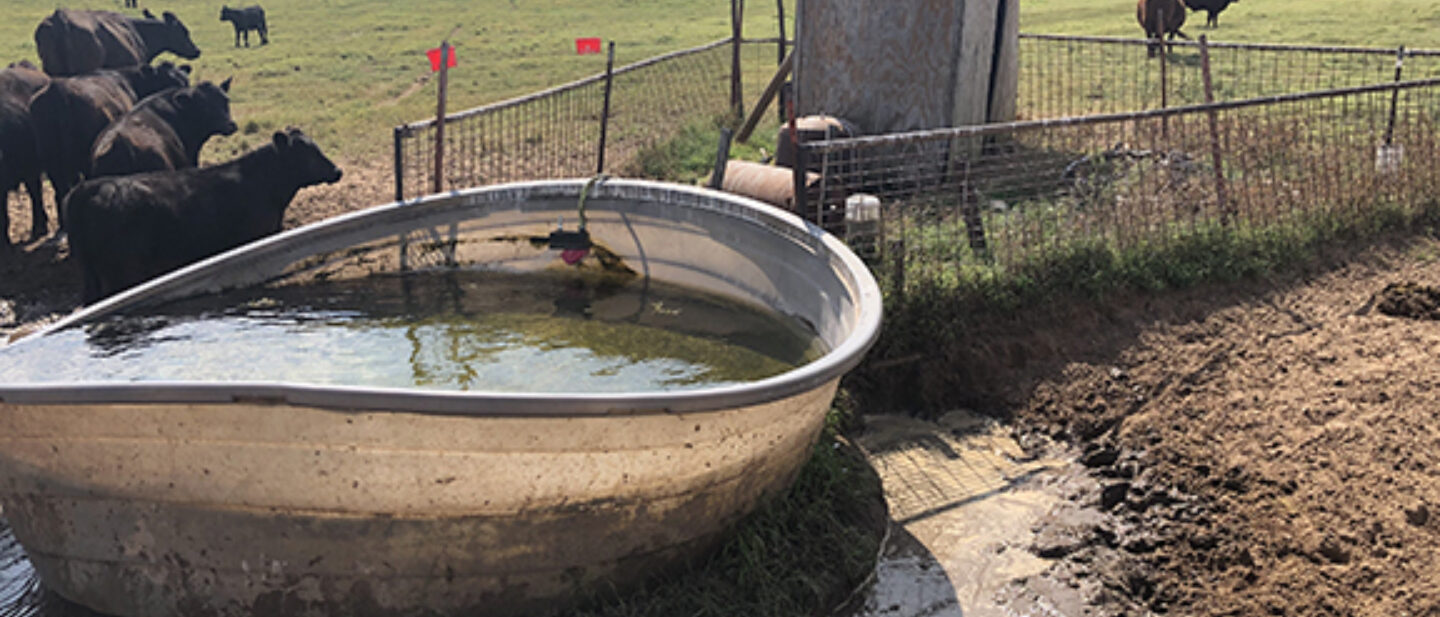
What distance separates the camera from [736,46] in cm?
1242

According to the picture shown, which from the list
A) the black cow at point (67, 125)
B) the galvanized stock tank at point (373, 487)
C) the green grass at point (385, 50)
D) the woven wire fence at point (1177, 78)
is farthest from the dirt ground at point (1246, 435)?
the green grass at point (385, 50)

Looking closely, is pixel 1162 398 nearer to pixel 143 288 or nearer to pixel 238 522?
pixel 238 522

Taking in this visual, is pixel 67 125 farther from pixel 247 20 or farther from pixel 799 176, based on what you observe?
pixel 247 20

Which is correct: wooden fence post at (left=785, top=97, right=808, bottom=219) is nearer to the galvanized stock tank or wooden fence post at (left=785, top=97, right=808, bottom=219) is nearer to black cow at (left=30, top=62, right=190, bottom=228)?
the galvanized stock tank

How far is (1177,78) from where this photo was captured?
14.5 meters

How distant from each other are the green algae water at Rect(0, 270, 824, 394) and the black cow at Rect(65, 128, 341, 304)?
2.21 meters

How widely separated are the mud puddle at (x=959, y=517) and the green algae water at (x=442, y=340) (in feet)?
2.58

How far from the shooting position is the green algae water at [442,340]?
476cm

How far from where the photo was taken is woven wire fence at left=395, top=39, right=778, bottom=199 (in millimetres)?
10023

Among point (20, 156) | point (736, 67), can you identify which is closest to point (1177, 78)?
point (736, 67)

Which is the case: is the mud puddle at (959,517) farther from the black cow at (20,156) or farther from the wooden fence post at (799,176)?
the black cow at (20,156)

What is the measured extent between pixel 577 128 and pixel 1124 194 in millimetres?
6621

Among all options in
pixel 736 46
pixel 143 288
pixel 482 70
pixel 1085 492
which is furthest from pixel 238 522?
pixel 482 70

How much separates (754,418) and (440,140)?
4.27 metres
